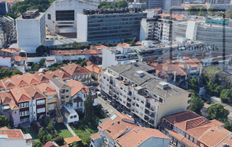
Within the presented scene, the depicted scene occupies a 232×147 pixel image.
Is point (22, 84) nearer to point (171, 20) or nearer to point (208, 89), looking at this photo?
point (208, 89)

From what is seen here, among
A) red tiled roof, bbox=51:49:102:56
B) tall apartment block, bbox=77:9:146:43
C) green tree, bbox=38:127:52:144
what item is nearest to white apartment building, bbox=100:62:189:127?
green tree, bbox=38:127:52:144

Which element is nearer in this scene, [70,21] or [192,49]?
[192,49]

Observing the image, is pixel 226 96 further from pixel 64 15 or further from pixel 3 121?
pixel 64 15

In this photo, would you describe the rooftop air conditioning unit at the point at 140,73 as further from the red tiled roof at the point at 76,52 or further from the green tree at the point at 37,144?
the red tiled roof at the point at 76,52

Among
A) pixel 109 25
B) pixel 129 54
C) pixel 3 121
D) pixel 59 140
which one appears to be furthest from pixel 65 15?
pixel 59 140

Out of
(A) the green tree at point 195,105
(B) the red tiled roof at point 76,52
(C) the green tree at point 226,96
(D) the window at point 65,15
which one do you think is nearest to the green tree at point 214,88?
(C) the green tree at point 226,96

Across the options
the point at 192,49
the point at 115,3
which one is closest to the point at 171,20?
the point at 192,49
